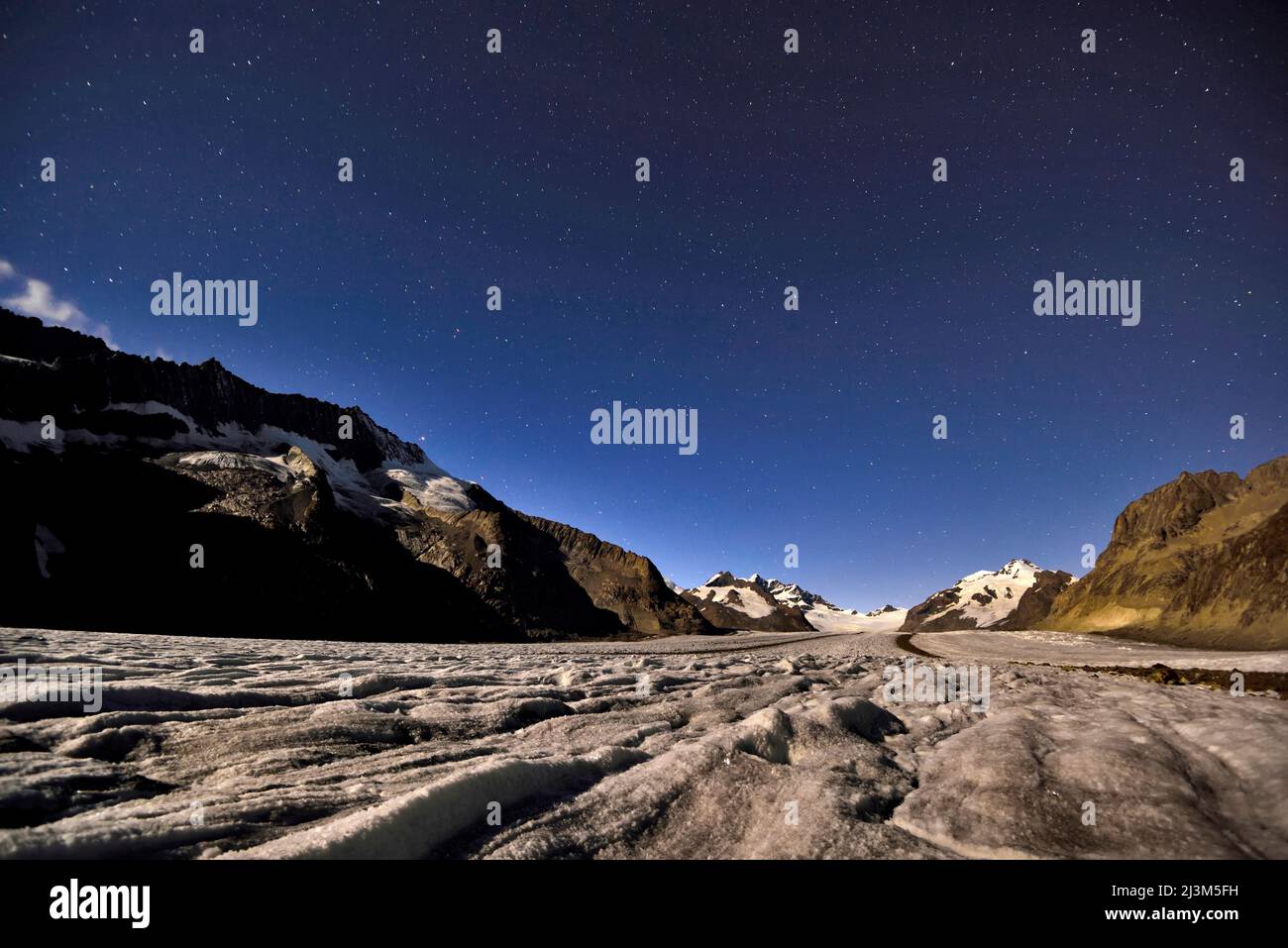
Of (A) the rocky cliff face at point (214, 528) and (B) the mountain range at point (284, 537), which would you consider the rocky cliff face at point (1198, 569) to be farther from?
(A) the rocky cliff face at point (214, 528)

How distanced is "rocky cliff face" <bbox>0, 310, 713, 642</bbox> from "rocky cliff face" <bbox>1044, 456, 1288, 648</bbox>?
72.2 metres

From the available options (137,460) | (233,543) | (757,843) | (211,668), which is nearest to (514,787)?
(757,843)

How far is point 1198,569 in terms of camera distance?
5812 centimetres

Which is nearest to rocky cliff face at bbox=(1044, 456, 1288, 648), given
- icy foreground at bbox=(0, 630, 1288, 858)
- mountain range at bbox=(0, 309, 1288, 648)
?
mountain range at bbox=(0, 309, 1288, 648)

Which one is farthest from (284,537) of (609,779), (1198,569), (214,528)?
(1198,569)

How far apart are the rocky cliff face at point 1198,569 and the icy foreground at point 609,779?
174 ft

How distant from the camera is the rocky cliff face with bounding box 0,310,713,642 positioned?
4366 cm

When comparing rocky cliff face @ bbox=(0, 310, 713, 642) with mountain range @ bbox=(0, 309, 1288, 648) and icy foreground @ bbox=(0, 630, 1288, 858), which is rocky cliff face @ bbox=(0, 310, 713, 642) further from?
icy foreground @ bbox=(0, 630, 1288, 858)

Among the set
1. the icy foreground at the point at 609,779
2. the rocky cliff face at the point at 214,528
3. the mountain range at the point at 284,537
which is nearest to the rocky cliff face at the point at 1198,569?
the mountain range at the point at 284,537

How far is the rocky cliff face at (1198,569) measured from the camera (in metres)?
41.8

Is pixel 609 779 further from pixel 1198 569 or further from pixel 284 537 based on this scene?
pixel 1198 569

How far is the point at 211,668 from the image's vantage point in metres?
7.81
